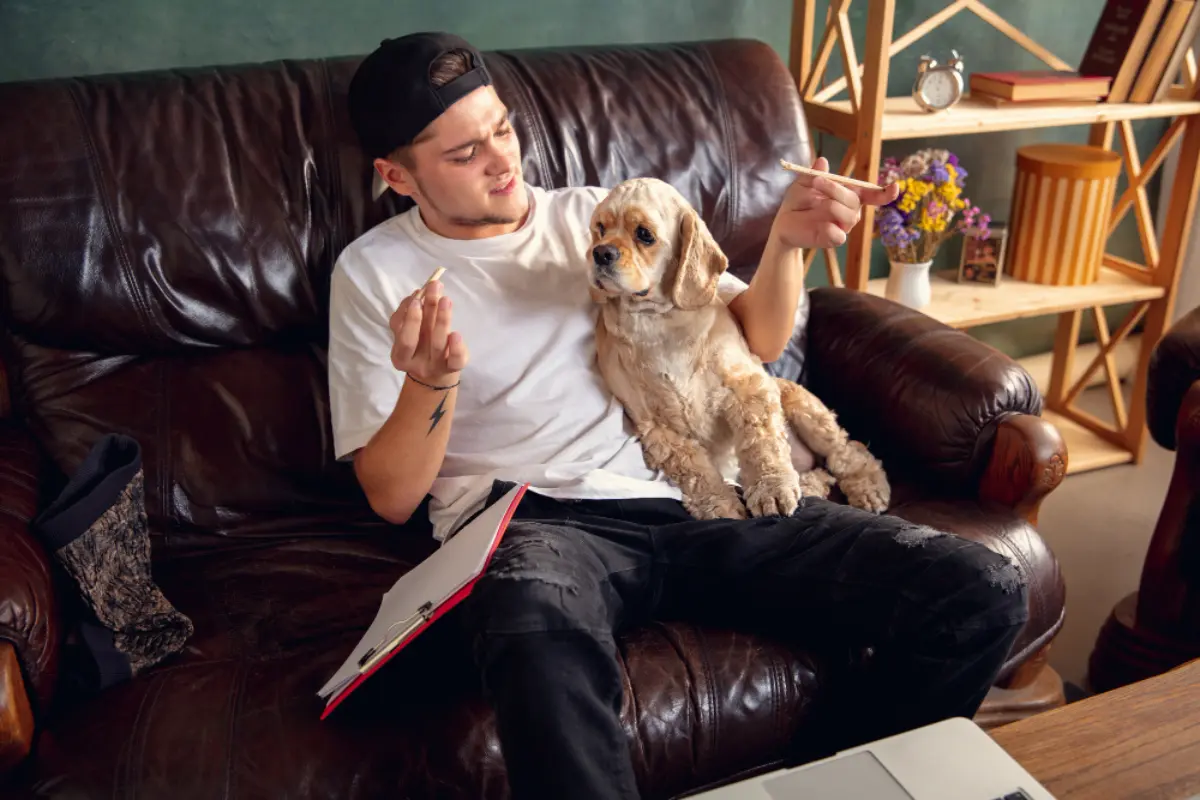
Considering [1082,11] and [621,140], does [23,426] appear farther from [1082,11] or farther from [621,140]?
[1082,11]

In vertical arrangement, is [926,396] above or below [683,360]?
below

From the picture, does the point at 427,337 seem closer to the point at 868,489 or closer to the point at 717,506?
the point at 717,506

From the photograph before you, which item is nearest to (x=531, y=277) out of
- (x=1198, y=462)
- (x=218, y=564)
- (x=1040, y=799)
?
(x=218, y=564)

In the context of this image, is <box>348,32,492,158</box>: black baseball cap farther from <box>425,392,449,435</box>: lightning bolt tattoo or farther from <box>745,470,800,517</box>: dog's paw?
<box>745,470,800,517</box>: dog's paw

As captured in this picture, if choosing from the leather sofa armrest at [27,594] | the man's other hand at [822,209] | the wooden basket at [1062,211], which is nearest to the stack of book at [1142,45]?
the wooden basket at [1062,211]

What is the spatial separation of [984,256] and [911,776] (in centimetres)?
204

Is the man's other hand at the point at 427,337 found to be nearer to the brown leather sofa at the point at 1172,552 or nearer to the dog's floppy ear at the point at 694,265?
the dog's floppy ear at the point at 694,265

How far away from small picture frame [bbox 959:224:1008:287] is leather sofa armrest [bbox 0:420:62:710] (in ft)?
7.59

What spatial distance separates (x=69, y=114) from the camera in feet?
5.74

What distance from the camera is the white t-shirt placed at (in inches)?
61.9

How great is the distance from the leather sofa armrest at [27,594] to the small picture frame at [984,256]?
2.31 metres

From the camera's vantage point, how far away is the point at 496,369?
5.29ft

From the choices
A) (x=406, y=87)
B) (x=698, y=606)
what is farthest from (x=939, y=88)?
(x=698, y=606)

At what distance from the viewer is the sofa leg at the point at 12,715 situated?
120 centimetres
